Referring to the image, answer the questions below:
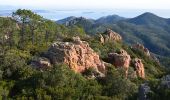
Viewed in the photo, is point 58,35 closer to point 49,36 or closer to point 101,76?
point 49,36

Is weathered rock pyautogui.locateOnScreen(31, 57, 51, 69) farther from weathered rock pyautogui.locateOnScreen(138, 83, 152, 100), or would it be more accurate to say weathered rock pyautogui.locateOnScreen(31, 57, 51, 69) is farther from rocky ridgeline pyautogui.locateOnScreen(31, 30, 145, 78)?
weathered rock pyautogui.locateOnScreen(138, 83, 152, 100)

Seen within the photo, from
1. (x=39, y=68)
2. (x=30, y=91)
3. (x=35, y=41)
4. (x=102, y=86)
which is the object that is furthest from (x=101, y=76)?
(x=35, y=41)

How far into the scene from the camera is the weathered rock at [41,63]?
2351 inches

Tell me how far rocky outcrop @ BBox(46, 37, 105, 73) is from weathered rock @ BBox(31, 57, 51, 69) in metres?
1.71

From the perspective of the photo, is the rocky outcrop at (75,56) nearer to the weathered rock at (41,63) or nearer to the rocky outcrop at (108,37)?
the weathered rock at (41,63)

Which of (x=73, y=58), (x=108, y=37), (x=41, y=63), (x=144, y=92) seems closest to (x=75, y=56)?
(x=73, y=58)

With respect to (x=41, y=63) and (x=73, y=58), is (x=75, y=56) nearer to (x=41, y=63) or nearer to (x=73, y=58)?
(x=73, y=58)

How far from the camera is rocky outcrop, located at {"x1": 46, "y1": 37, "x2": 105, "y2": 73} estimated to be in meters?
62.7

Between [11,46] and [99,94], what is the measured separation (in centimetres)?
3219

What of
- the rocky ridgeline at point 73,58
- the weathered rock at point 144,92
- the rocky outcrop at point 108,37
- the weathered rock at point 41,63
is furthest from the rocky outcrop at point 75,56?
the rocky outcrop at point 108,37

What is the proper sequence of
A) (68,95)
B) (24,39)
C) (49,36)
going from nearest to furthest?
(68,95)
(24,39)
(49,36)

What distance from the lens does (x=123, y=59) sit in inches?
3022

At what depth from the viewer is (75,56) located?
65000 millimetres

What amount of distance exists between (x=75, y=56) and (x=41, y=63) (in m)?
7.06
